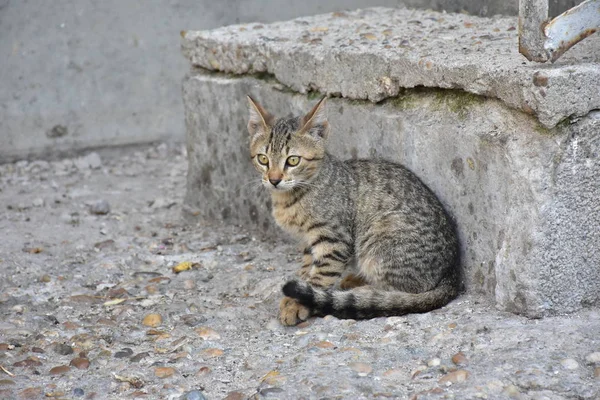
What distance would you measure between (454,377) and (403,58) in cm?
190

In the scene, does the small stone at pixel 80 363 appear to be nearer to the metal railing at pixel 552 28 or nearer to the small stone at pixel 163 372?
the small stone at pixel 163 372

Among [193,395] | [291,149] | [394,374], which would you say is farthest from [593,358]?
[291,149]

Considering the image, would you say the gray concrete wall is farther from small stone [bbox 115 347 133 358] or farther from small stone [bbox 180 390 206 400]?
small stone [bbox 180 390 206 400]

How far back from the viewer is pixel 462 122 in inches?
179

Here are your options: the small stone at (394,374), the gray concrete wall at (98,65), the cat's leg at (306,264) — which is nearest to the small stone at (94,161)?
the gray concrete wall at (98,65)

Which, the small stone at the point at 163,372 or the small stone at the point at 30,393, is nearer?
the small stone at the point at 30,393

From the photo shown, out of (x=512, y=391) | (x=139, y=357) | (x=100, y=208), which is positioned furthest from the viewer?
(x=100, y=208)

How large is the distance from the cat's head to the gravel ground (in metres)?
0.68

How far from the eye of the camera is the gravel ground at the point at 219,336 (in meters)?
3.82

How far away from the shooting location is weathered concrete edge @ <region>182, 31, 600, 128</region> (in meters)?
3.92

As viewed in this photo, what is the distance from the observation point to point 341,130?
5.52 metres

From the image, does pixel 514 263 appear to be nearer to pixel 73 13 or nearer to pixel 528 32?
pixel 528 32

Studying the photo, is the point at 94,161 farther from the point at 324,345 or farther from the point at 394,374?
the point at 394,374

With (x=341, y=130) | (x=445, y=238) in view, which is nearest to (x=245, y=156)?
(x=341, y=130)
